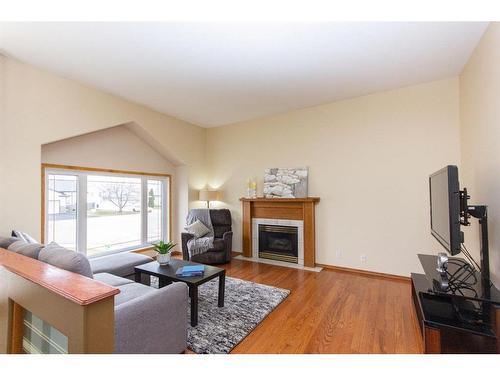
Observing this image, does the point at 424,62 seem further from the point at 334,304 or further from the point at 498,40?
the point at 334,304

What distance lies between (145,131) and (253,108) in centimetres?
192

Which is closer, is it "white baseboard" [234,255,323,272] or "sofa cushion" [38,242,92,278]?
"sofa cushion" [38,242,92,278]

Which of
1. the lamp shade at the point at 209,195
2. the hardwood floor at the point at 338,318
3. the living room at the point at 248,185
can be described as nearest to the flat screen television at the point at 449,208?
the living room at the point at 248,185

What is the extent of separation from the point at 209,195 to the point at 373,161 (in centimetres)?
308

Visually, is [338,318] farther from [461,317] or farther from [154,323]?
[154,323]

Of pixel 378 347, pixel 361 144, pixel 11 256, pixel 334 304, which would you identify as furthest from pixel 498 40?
pixel 11 256

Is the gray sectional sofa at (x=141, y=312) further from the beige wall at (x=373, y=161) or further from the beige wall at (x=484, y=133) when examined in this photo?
the beige wall at (x=373, y=161)

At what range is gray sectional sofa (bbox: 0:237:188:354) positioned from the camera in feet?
4.54

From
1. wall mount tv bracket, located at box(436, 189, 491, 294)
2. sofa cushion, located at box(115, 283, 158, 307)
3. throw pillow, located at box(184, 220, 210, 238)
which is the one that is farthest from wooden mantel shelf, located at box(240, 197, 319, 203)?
sofa cushion, located at box(115, 283, 158, 307)

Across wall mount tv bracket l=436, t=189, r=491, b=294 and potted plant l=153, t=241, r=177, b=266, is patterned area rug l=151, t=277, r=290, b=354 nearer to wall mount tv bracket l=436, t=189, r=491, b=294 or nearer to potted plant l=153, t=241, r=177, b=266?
potted plant l=153, t=241, r=177, b=266

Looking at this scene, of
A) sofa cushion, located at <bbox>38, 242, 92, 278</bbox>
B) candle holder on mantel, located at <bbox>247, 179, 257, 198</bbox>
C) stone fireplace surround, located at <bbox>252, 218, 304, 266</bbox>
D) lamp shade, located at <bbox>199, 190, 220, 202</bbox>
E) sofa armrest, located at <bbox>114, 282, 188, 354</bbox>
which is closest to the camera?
sofa armrest, located at <bbox>114, 282, 188, 354</bbox>

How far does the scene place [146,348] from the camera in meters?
1.50

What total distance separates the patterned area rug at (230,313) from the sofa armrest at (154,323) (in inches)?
9.0

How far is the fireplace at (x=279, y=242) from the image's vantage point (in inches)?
164
